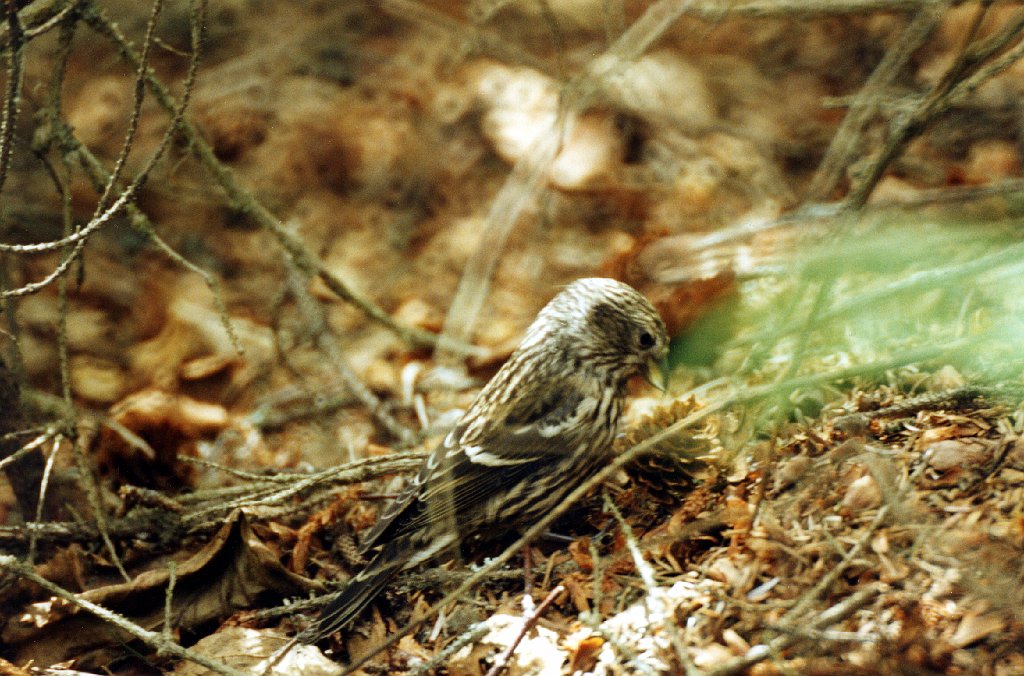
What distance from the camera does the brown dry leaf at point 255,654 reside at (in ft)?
9.63

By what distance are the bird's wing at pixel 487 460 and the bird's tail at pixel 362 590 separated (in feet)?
0.27

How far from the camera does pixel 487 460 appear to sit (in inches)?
138

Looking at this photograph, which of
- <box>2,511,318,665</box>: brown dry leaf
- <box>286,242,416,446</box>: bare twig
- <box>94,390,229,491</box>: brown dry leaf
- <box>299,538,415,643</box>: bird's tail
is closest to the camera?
<box>299,538,415,643</box>: bird's tail

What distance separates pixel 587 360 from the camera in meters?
3.83

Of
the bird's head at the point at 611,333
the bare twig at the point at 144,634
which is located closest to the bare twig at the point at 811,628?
the bare twig at the point at 144,634

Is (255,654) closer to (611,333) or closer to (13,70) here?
(611,333)

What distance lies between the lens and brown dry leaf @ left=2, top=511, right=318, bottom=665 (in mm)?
3117

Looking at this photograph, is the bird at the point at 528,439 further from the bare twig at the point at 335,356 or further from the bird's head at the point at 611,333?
the bare twig at the point at 335,356

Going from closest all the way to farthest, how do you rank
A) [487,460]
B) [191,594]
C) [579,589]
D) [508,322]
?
[579,589]
[191,594]
[487,460]
[508,322]

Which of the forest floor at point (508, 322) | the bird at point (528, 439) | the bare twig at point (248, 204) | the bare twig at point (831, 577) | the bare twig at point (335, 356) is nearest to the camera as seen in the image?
the bare twig at point (831, 577)

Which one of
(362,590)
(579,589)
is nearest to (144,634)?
(362,590)

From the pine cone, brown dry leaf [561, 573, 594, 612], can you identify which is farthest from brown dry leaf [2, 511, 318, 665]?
the pine cone

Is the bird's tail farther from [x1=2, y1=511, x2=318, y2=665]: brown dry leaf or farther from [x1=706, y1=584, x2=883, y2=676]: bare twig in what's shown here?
[x1=706, y1=584, x2=883, y2=676]: bare twig

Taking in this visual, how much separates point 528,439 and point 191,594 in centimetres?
132
